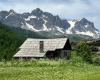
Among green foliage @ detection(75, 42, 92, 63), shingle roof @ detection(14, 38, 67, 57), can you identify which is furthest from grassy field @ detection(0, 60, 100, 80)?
shingle roof @ detection(14, 38, 67, 57)

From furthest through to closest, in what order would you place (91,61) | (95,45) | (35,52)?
(95,45) < (35,52) < (91,61)

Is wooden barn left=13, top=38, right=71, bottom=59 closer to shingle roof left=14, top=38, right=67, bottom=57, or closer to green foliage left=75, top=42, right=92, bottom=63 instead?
shingle roof left=14, top=38, right=67, bottom=57

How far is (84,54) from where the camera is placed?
249 ft

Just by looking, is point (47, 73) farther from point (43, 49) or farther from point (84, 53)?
point (43, 49)

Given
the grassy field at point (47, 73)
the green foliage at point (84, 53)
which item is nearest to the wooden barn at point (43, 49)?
the green foliage at point (84, 53)

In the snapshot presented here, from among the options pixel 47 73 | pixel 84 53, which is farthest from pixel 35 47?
pixel 47 73

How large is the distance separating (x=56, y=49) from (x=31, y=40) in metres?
7.48

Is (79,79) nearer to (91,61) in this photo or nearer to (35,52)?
(91,61)

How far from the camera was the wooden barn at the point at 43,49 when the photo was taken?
96.1m

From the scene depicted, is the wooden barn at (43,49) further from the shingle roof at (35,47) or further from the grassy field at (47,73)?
the grassy field at (47,73)

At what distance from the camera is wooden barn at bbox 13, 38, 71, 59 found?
96.1m

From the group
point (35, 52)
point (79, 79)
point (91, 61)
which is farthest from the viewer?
point (35, 52)

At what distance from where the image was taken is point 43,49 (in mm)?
97438

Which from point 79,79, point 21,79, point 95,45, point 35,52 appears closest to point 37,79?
point 21,79
